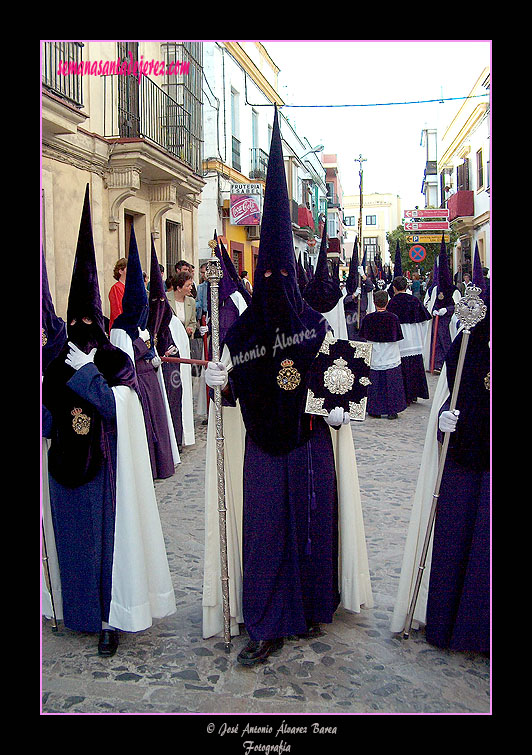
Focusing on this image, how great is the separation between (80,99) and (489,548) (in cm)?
931

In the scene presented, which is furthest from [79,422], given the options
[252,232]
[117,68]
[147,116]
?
[252,232]

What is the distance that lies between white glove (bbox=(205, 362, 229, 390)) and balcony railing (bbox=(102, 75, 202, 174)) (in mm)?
9190

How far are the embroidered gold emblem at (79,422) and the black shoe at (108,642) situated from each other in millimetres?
1060

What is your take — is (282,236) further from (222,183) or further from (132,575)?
(222,183)

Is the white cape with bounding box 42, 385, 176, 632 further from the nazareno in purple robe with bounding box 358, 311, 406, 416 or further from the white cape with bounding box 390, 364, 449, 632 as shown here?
the nazareno in purple robe with bounding box 358, 311, 406, 416

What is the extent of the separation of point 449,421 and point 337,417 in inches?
21.5

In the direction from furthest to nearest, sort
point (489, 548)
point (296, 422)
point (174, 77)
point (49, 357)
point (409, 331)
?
point (174, 77)
point (409, 331)
point (49, 357)
point (296, 422)
point (489, 548)

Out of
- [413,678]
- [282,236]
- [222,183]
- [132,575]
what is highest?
[222,183]

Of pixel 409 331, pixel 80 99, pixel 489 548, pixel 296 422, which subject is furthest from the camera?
pixel 409 331

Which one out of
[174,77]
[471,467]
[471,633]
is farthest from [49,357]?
[174,77]

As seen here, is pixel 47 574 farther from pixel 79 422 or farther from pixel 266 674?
pixel 266 674

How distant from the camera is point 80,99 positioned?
10.4 metres

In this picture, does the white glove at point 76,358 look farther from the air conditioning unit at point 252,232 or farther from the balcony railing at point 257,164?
the balcony railing at point 257,164

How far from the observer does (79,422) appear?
3.65 m
